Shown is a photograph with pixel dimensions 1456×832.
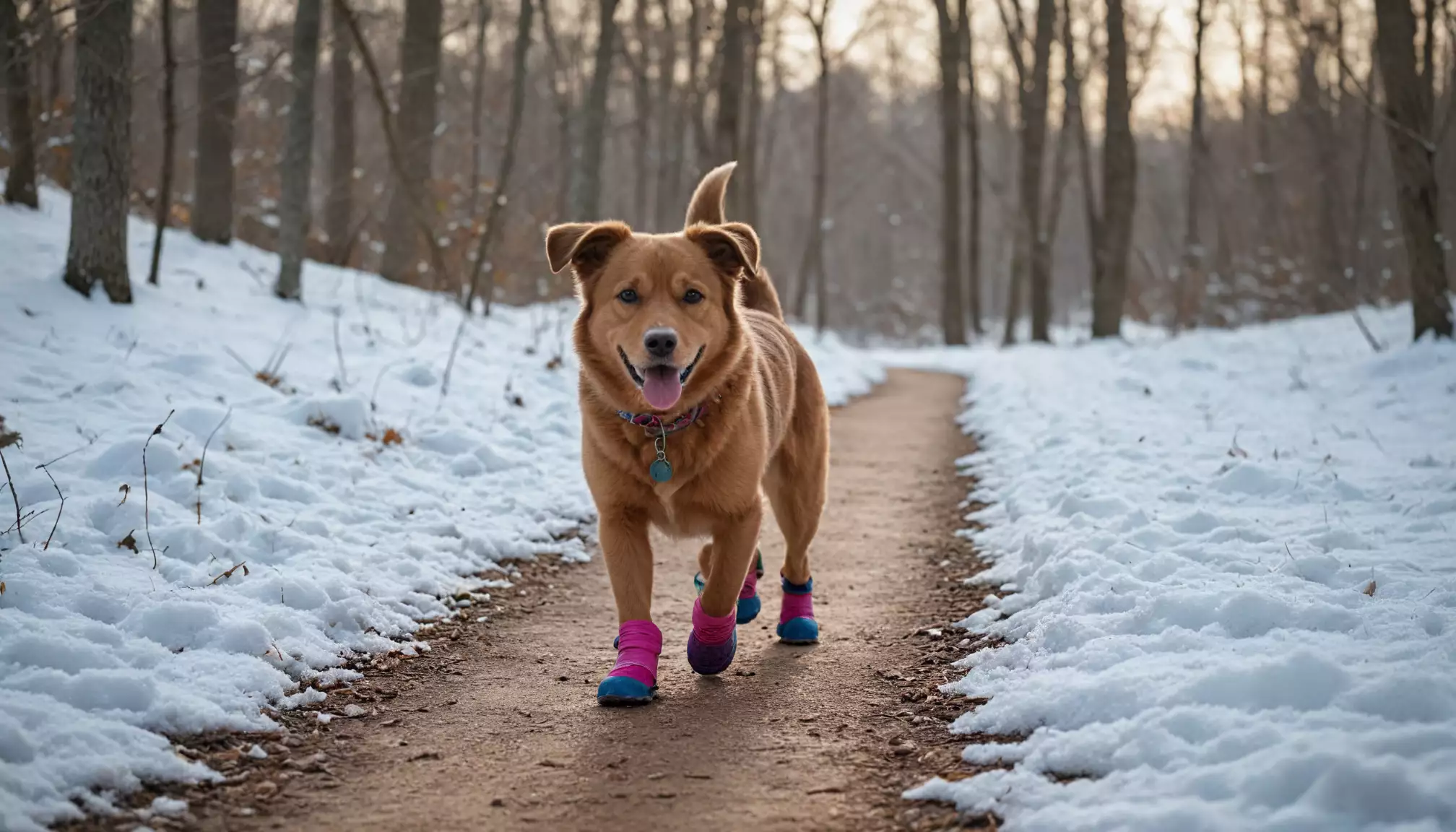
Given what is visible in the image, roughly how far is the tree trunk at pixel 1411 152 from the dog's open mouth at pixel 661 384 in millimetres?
11974

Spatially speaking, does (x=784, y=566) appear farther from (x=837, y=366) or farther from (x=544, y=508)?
(x=837, y=366)

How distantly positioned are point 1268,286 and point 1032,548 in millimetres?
31636

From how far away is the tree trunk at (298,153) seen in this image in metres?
11.2

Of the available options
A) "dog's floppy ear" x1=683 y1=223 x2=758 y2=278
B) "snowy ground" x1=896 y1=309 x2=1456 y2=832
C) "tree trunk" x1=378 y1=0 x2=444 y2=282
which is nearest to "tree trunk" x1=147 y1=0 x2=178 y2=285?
"tree trunk" x1=378 y1=0 x2=444 y2=282

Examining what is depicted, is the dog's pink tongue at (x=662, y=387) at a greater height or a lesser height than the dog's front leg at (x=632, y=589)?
greater

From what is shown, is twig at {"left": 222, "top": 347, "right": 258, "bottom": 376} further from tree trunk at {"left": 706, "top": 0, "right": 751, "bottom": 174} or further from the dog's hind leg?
tree trunk at {"left": 706, "top": 0, "right": 751, "bottom": 174}

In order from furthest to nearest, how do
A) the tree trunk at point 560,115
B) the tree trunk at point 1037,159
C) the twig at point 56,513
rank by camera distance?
1. the tree trunk at point 1037,159
2. the tree trunk at point 560,115
3. the twig at point 56,513

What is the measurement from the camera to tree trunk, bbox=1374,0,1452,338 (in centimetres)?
1256

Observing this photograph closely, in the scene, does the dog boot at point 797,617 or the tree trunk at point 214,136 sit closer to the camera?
the dog boot at point 797,617

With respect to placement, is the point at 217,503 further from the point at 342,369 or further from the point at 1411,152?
the point at 1411,152

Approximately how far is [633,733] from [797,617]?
1433 mm

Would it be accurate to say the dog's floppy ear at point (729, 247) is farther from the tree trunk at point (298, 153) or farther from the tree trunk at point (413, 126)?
the tree trunk at point (413, 126)

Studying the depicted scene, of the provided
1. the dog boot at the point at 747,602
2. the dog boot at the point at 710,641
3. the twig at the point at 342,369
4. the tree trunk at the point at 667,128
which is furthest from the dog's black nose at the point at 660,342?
the tree trunk at the point at 667,128

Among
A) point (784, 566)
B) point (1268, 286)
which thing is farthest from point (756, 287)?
point (1268, 286)
